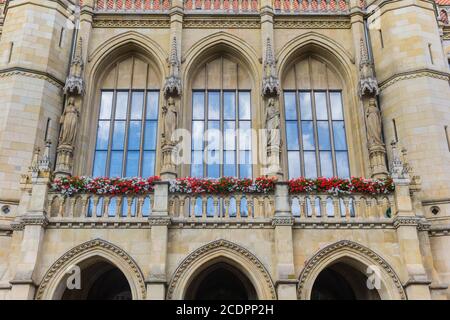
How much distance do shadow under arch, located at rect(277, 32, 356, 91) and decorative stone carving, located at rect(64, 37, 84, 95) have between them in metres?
7.70

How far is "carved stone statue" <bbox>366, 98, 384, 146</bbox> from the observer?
58.1ft

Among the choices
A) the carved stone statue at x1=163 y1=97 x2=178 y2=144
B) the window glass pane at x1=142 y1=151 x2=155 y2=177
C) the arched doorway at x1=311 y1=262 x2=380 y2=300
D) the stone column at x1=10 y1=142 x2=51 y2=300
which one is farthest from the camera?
the window glass pane at x1=142 y1=151 x2=155 y2=177

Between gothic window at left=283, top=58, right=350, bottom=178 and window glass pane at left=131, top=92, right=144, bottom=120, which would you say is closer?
gothic window at left=283, top=58, right=350, bottom=178

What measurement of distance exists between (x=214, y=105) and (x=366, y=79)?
19.6ft

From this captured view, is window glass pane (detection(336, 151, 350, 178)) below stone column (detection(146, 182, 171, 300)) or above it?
above

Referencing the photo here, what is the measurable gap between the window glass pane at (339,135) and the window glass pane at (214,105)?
15.3 feet

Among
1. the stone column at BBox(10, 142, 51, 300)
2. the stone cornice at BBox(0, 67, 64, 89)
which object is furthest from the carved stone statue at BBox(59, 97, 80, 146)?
the stone column at BBox(10, 142, 51, 300)

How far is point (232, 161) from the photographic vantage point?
62.3 ft

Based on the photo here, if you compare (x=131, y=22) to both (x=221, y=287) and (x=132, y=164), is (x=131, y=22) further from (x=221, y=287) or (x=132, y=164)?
(x=221, y=287)

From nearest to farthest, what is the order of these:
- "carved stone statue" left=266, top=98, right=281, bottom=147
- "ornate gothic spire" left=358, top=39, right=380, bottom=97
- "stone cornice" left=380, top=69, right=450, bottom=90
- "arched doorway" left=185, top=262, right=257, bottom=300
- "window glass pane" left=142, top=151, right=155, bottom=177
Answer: "arched doorway" left=185, top=262, right=257, bottom=300 → "carved stone statue" left=266, top=98, right=281, bottom=147 → "stone cornice" left=380, top=69, right=450, bottom=90 → "ornate gothic spire" left=358, top=39, right=380, bottom=97 → "window glass pane" left=142, top=151, right=155, bottom=177

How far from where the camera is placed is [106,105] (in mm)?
19812

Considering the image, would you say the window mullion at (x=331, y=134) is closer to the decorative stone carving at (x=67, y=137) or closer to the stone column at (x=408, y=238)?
the stone column at (x=408, y=238)

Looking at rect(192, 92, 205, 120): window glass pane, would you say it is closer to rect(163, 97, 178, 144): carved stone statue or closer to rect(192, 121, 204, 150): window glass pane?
rect(192, 121, 204, 150): window glass pane
